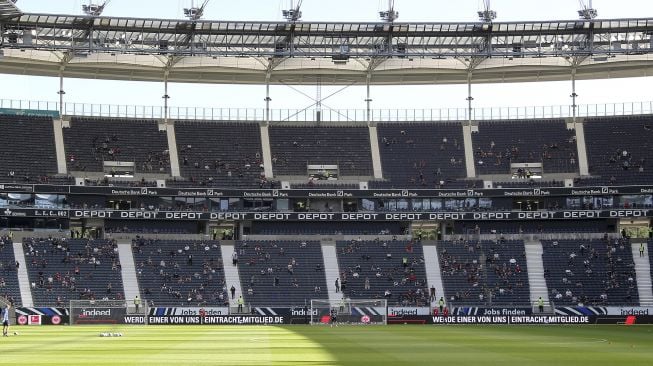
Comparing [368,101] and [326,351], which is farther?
[368,101]

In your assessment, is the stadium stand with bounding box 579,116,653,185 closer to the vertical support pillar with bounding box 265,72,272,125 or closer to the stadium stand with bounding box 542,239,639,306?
the stadium stand with bounding box 542,239,639,306

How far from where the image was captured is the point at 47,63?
8712cm

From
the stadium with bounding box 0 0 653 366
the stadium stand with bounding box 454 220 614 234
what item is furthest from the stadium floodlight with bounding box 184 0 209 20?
the stadium stand with bounding box 454 220 614 234

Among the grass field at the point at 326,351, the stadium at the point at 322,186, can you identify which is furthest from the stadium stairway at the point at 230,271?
the grass field at the point at 326,351

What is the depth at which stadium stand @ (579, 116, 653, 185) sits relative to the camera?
89250 mm

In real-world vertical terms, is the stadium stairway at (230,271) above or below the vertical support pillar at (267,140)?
below

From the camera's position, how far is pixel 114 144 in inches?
3588

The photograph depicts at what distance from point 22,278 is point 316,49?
29535mm

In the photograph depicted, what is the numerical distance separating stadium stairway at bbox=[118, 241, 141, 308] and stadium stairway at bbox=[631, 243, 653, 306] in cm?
3896

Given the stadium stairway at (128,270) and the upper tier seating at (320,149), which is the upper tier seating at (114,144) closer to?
the stadium stairway at (128,270)

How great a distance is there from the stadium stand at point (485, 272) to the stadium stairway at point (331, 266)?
8.67 metres

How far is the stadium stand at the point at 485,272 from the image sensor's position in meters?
79.7

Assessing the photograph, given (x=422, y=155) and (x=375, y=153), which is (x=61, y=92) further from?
(x=422, y=155)

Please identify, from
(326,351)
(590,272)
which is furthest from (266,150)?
(326,351)
